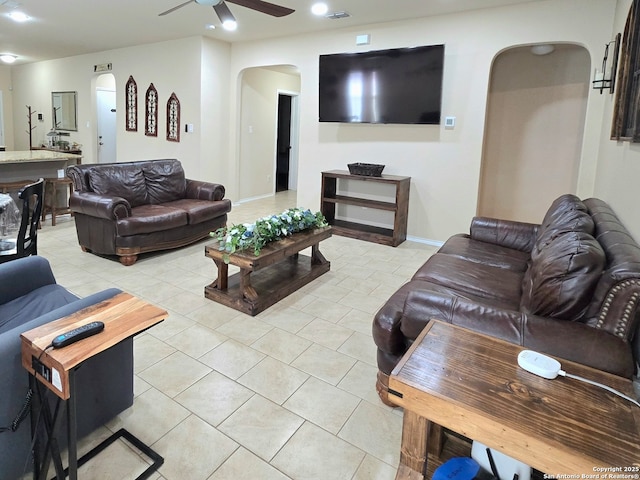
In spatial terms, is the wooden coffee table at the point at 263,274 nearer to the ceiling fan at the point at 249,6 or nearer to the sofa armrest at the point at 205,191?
the sofa armrest at the point at 205,191

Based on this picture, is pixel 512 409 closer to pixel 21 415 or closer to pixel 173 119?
pixel 21 415

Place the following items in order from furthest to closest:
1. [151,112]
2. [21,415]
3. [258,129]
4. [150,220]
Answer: [258,129] → [151,112] → [150,220] → [21,415]

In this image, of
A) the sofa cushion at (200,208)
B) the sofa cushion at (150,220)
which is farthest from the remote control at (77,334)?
the sofa cushion at (200,208)

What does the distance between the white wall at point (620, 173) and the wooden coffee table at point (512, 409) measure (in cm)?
128

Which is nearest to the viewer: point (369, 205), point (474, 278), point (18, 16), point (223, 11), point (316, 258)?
point (474, 278)

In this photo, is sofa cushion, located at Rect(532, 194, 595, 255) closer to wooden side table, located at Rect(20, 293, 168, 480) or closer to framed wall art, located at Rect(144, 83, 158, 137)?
wooden side table, located at Rect(20, 293, 168, 480)

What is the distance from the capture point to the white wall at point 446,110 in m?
4.08

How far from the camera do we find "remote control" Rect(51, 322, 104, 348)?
4.15 feet

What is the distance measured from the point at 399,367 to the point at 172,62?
6.68 metres

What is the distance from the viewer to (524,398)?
1134 mm

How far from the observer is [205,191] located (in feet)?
16.6

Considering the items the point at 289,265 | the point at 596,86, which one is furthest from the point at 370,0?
the point at 289,265

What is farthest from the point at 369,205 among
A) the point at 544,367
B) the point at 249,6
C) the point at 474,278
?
the point at 544,367

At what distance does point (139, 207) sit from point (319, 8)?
117 inches
